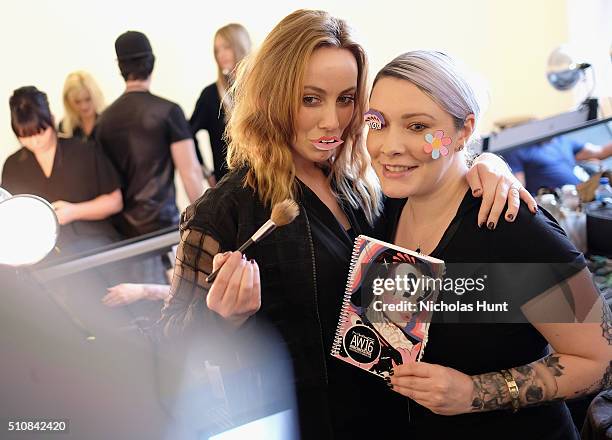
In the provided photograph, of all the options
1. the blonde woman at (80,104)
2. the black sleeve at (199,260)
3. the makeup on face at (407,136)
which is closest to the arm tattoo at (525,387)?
the makeup on face at (407,136)

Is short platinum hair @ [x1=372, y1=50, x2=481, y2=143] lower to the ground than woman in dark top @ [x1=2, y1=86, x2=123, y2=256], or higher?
higher

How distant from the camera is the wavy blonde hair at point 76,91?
385 centimetres

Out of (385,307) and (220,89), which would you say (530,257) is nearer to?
(385,307)

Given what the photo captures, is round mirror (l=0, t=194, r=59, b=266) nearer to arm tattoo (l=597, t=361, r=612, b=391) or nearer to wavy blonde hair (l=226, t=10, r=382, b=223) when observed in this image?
wavy blonde hair (l=226, t=10, r=382, b=223)

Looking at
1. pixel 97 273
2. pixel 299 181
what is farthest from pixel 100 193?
pixel 299 181

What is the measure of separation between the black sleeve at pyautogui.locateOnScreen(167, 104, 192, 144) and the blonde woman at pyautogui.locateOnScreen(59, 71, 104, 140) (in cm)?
97

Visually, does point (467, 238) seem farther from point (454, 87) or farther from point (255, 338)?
point (255, 338)

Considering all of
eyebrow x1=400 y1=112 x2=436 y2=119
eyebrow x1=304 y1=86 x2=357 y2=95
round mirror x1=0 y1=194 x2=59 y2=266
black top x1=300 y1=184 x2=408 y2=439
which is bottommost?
black top x1=300 y1=184 x2=408 y2=439

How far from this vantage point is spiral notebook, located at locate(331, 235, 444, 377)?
3.64 feet

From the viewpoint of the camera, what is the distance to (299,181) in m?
1.39

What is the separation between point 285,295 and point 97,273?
0.88 m

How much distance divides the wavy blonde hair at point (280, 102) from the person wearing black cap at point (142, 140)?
5.49 feet

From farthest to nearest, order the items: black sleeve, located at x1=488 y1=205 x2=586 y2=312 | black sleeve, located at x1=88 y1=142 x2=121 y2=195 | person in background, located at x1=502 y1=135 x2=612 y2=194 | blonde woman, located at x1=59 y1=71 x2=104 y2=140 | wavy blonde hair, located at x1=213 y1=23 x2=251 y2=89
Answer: blonde woman, located at x1=59 y1=71 x2=104 y2=140 → wavy blonde hair, located at x1=213 y1=23 x2=251 y2=89 → person in background, located at x1=502 y1=135 x2=612 y2=194 → black sleeve, located at x1=88 y1=142 x2=121 y2=195 → black sleeve, located at x1=488 y1=205 x2=586 y2=312

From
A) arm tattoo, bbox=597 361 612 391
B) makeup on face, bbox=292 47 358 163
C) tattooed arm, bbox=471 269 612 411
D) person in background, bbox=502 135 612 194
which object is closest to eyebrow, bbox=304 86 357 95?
makeup on face, bbox=292 47 358 163
